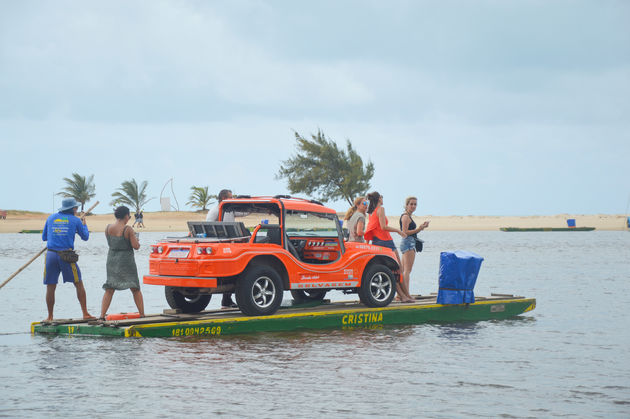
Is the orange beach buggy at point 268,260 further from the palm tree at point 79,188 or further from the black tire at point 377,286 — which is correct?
the palm tree at point 79,188

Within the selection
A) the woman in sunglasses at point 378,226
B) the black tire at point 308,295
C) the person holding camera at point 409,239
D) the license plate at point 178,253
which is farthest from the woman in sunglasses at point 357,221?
the license plate at point 178,253

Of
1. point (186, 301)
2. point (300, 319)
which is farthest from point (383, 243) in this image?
point (186, 301)

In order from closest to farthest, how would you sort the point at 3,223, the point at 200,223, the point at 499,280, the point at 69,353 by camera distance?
the point at 69,353
the point at 200,223
the point at 499,280
the point at 3,223

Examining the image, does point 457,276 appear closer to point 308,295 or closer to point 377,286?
point 377,286

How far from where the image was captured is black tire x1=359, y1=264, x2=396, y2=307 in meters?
13.8

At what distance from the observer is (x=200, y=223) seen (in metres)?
12.9

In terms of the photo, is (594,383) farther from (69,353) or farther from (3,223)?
(3,223)

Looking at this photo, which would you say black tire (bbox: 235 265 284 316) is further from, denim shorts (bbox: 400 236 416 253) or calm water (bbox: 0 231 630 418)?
denim shorts (bbox: 400 236 416 253)

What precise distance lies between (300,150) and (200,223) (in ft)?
243

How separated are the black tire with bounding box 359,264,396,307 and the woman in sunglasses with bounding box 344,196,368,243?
3.76 feet

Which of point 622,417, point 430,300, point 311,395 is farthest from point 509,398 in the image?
point 430,300

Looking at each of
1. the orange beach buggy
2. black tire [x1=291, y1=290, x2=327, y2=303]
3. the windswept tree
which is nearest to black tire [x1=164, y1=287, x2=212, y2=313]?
the orange beach buggy

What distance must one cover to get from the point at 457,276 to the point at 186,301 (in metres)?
4.66

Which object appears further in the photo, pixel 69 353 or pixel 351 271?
pixel 351 271
